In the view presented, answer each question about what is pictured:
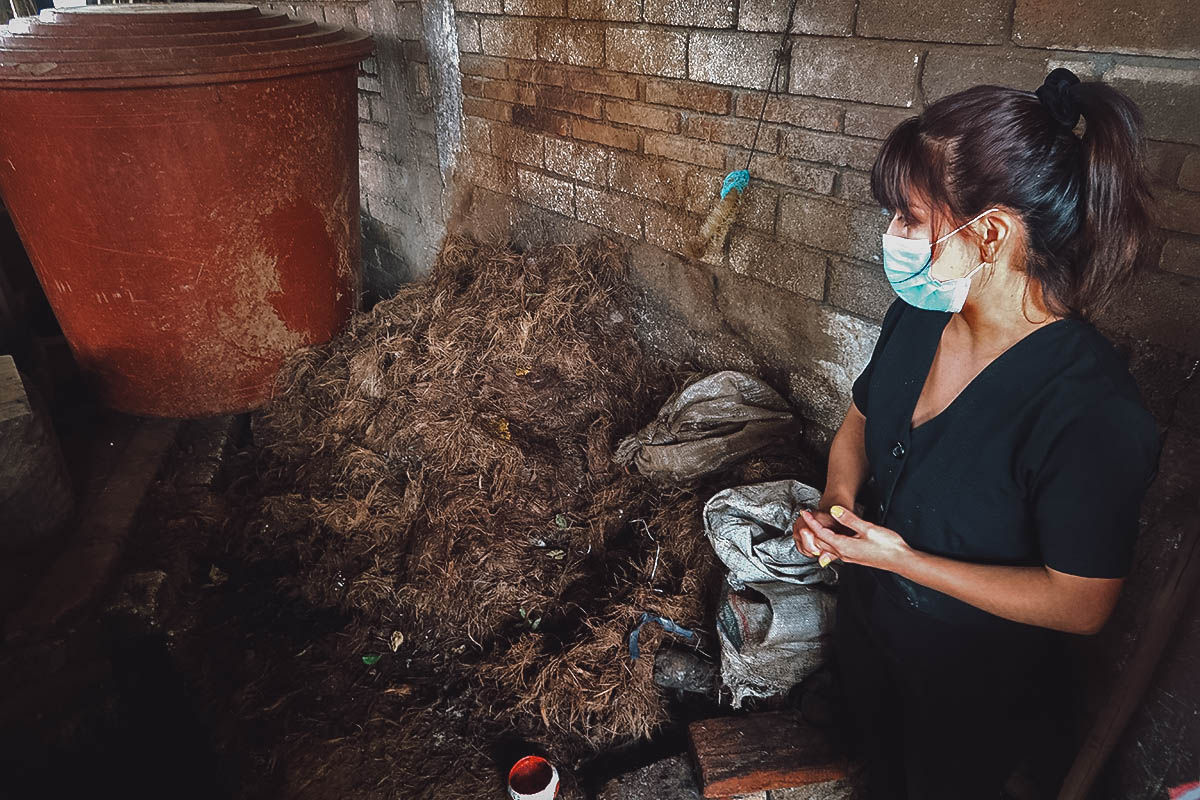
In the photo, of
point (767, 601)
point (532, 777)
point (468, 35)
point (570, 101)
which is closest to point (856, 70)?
point (570, 101)

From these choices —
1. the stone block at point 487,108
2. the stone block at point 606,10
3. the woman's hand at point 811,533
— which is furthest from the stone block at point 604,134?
the woman's hand at point 811,533

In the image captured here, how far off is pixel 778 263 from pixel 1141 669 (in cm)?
185

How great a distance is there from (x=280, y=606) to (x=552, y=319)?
5.77ft

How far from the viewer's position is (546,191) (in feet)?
13.0

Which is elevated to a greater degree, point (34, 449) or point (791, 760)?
point (34, 449)

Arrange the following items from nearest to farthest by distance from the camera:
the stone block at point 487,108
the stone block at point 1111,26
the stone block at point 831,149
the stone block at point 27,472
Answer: the stone block at point 1111,26
the stone block at point 831,149
the stone block at point 27,472
the stone block at point 487,108

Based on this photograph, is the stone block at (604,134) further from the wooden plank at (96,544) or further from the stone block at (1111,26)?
the wooden plank at (96,544)

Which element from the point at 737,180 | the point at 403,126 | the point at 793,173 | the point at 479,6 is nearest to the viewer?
the point at 793,173

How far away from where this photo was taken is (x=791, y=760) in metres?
2.21

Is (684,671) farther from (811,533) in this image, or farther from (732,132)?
(732,132)

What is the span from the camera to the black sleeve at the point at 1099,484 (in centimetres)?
128

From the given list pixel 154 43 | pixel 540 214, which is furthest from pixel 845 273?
pixel 154 43

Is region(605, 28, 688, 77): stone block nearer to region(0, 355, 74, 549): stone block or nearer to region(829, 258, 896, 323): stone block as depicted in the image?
region(829, 258, 896, 323): stone block

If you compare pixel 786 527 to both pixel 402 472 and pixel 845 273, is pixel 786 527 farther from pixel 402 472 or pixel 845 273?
pixel 402 472
